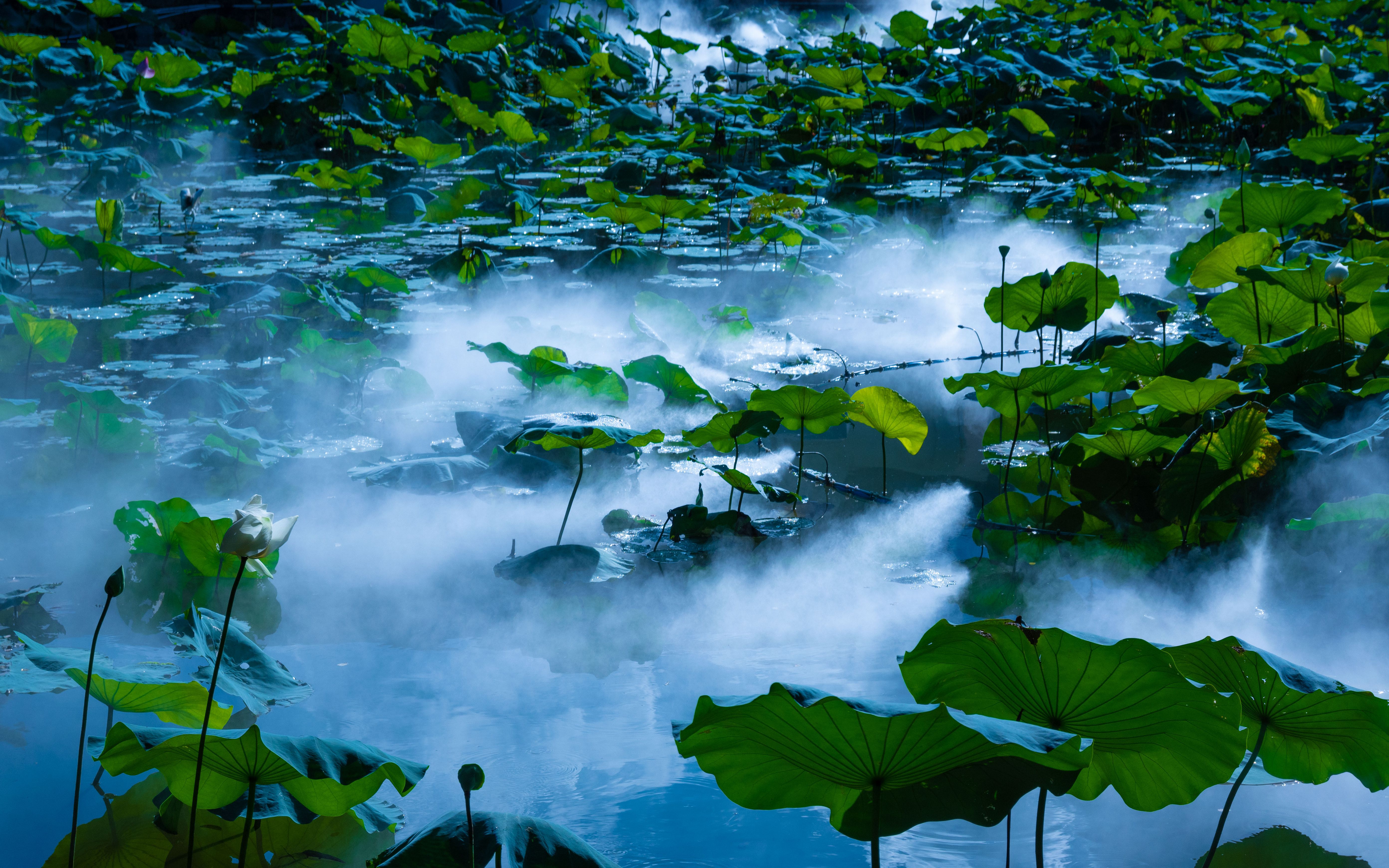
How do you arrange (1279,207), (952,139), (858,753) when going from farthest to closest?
1. (952,139)
2. (1279,207)
3. (858,753)

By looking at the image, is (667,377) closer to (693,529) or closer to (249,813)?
(693,529)

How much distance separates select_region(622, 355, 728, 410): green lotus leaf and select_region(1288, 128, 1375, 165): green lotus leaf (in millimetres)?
2757

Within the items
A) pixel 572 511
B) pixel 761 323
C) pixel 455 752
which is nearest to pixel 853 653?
pixel 455 752

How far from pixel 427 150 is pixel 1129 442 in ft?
12.4

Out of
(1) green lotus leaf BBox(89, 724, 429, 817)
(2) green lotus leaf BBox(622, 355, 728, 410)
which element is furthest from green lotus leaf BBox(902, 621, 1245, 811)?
(2) green lotus leaf BBox(622, 355, 728, 410)

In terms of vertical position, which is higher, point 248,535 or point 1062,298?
point 1062,298

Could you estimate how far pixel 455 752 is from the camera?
46.4 inches

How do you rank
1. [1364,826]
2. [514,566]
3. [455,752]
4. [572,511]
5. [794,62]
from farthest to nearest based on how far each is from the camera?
[794,62] → [572,511] → [514,566] → [455,752] → [1364,826]

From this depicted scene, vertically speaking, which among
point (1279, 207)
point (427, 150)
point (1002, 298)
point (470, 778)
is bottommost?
point (470, 778)

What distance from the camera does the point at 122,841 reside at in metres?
1.00

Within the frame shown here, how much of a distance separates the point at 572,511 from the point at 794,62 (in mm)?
6928

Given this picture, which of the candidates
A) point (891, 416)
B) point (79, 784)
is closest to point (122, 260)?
point (891, 416)

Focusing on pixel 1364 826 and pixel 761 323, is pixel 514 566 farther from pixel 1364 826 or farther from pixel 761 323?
pixel 761 323

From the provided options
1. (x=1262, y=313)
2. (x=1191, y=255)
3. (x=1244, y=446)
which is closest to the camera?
(x=1244, y=446)
